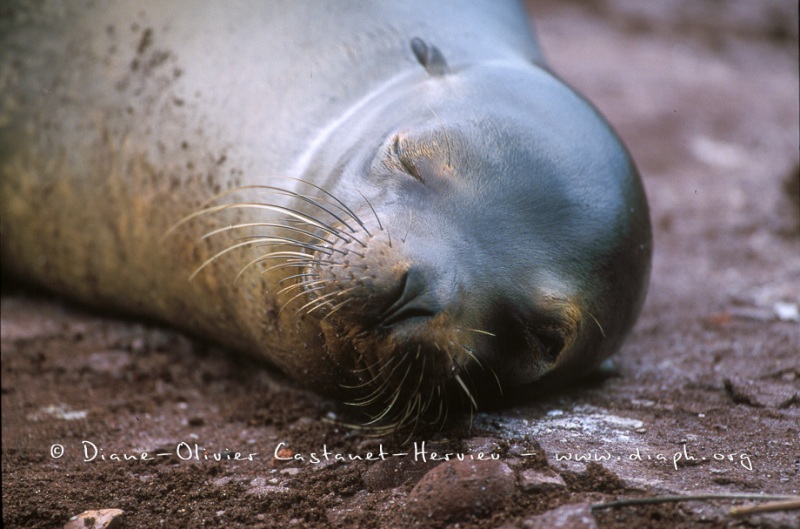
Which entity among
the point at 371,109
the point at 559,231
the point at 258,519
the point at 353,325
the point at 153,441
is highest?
the point at 371,109

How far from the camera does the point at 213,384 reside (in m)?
3.62

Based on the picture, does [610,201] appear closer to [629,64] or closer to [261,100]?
[261,100]

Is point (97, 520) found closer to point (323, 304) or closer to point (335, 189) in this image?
point (323, 304)

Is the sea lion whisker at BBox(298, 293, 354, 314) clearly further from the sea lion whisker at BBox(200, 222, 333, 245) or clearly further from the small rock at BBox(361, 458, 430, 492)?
the small rock at BBox(361, 458, 430, 492)

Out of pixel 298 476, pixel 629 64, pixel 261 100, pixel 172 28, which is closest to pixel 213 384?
pixel 298 476

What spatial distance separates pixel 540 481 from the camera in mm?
2557

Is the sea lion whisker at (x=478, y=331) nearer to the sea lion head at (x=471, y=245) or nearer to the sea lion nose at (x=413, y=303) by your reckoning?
the sea lion head at (x=471, y=245)

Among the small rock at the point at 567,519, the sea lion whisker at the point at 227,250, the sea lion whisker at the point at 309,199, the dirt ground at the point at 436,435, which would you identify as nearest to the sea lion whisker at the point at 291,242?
the sea lion whisker at the point at 227,250

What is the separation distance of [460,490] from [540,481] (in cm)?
27

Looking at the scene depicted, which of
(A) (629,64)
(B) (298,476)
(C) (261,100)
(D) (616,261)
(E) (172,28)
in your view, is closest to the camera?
(B) (298,476)

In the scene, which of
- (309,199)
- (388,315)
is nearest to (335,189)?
(309,199)

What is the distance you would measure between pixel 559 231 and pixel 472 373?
556mm

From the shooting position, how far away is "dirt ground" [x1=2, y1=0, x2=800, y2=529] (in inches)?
98.3

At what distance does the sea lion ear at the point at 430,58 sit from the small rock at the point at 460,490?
1567mm
